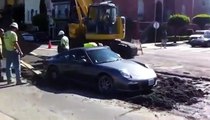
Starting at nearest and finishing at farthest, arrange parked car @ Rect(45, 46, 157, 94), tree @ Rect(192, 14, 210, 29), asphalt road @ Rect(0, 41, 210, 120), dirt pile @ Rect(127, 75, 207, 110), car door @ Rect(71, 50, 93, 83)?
asphalt road @ Rect(0, 41, 210, 120), dirt pile @ Rect(127, 75, 207, 110), parked car @ Rect(45, 46, 157, 94), car door @ Rect(71, 50, 93, 83), tree @ Rect(192, 14, 210, 29)

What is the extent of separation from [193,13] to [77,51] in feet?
160

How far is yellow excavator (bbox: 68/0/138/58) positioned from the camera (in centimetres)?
2372

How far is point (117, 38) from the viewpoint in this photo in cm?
2473

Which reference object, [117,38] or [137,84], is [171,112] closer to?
[137,84]

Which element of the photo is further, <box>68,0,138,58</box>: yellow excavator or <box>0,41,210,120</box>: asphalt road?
<box>68,0,138,58</box>: yellow excavator

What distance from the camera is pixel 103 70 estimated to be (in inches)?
490

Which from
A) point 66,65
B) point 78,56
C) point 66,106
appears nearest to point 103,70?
point 78,56

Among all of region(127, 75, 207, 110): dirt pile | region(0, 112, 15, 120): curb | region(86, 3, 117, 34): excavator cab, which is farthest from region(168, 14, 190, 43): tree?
region(0, 112, 15, 120): curb

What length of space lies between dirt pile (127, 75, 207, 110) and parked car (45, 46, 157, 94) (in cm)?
48

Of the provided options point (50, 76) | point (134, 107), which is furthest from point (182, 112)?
point (50, 76)

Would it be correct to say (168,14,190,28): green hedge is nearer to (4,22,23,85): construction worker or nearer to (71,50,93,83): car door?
(71,50,93,83): car door

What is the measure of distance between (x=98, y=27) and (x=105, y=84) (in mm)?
11680

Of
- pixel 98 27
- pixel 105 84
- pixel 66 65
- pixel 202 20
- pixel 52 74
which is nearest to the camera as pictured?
pixel 105 84

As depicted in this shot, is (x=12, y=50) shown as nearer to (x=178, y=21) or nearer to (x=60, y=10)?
(x=60, y=10)
